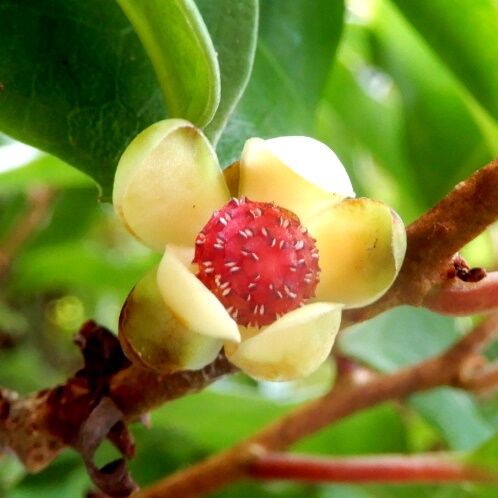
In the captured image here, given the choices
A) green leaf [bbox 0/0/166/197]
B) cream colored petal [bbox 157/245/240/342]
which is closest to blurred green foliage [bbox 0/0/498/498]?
green leaf [bbox 0/0/166/197]

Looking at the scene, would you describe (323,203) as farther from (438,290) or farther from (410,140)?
(410,140)

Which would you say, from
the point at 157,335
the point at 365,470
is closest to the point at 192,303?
the point at 157,335

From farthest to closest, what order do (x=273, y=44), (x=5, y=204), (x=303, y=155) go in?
(x=5, y=204) < (x=273, y=44) < (x=303, y=155)

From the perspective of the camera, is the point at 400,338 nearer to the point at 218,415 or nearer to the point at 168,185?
the point at 218,415

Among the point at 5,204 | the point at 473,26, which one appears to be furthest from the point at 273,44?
the point at 5,204

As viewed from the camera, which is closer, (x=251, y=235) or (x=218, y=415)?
(x=251, y=235)

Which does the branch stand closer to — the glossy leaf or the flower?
the glossy leaf
